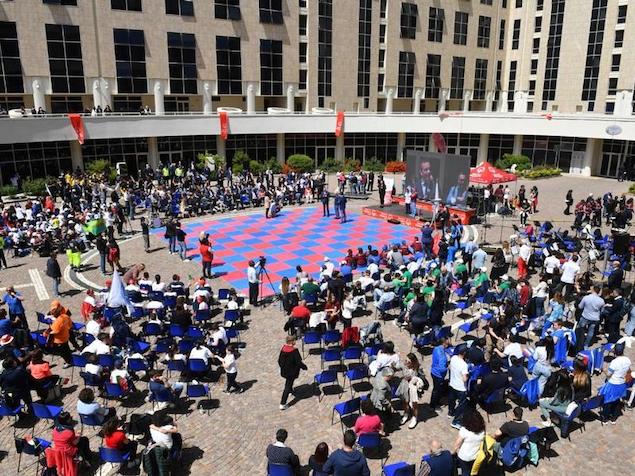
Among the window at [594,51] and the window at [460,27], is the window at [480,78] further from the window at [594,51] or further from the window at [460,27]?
the window at [594,51]

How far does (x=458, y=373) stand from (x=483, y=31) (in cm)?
6135

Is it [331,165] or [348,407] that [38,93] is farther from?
[348,407]

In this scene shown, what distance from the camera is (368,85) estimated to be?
57281 millimetres

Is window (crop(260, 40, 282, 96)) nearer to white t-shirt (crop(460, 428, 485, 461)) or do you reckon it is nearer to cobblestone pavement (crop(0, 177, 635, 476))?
cobblestone pavement (crop(0, 177, 635, 476))

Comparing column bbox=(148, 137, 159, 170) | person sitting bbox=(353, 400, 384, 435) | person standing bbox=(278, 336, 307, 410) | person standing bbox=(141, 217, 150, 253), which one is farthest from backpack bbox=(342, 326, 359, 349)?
column bbox=(148, 137, 159, 170)

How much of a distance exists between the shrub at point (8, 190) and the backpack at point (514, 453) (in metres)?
36.3

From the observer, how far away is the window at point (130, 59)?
43812mm

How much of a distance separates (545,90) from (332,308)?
5514cm

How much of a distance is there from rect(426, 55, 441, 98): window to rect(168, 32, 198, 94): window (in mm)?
27217

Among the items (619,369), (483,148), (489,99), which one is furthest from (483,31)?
(619,369)

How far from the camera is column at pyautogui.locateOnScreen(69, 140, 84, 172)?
41094mm

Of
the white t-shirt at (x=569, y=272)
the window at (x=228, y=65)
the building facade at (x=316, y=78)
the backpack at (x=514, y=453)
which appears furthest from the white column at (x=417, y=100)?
the backpack at (x=514, y=453)

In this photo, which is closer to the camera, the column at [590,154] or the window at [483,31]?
the column at [590,154]

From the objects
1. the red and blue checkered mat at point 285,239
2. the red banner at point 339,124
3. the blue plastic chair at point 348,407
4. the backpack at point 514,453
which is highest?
the red banner at point 339,124
